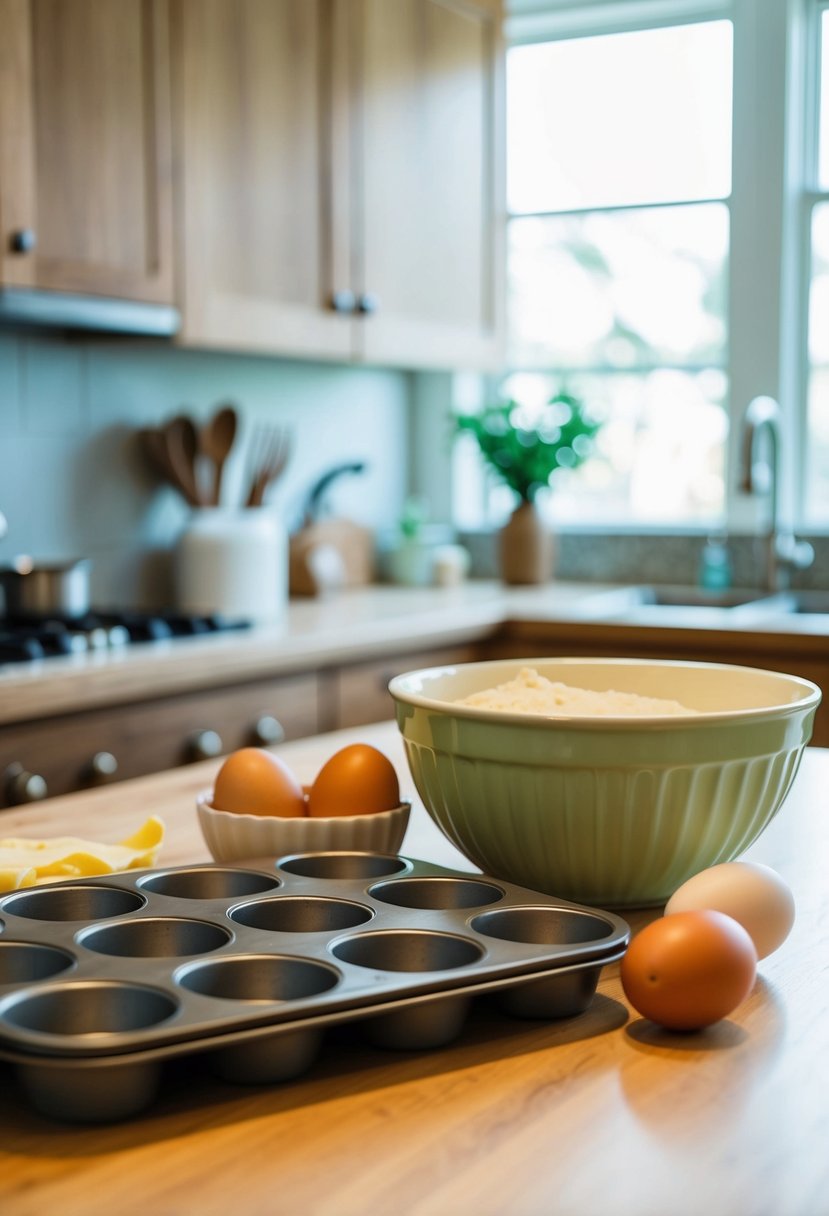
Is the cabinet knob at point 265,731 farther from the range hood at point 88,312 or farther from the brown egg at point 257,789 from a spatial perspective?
the brown egg at point 257,789

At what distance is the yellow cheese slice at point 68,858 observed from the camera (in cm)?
93

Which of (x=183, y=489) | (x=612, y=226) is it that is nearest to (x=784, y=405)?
(x=612, y=226)

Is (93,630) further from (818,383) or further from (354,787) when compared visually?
(818,383)

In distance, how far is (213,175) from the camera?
8.62ft

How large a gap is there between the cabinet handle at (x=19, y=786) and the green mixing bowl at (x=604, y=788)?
1.14 m

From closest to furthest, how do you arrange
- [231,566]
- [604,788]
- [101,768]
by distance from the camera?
[604,788] → [101,768] → [231,566]

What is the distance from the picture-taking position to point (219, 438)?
3129 millimetres

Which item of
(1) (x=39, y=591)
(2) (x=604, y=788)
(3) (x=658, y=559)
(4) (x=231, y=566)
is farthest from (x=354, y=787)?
(3) (x=658, y=559)

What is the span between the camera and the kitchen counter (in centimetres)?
208

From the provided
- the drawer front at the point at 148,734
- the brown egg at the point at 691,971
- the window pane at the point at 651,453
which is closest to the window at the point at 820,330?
the window pane at the point at 651,453

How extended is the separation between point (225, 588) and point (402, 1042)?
7.13ft

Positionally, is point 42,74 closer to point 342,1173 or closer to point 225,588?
point 225,588

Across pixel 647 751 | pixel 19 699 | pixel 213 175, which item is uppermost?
pixel 213 175

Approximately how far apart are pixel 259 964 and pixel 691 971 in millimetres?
229
